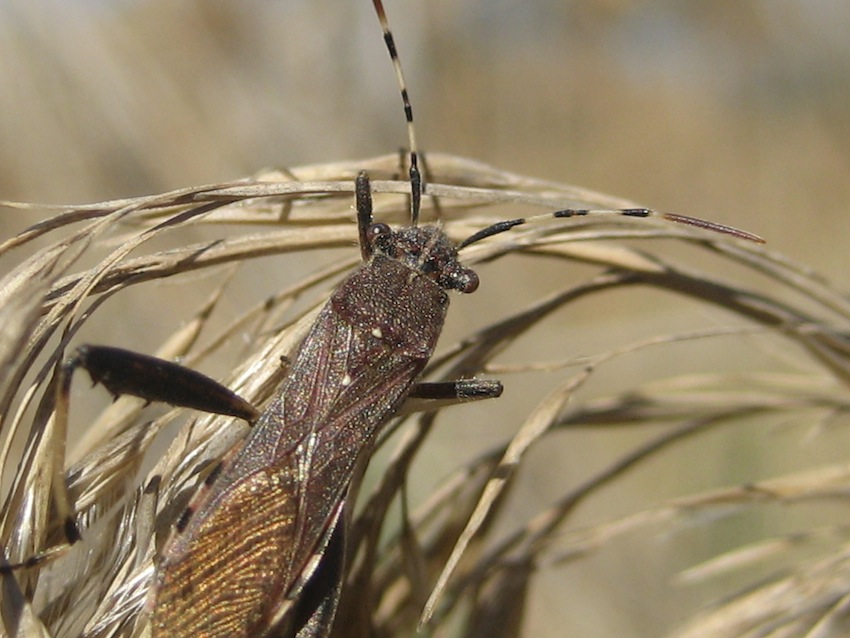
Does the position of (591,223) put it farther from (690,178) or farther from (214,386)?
(690,178)

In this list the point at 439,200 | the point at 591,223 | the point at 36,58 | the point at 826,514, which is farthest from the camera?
the point at 826,514

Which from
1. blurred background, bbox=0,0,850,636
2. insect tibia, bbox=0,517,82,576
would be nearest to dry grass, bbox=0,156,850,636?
insect tibia, bbox=0,517,82,576

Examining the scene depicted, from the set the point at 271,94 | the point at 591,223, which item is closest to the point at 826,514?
the point at 271,94

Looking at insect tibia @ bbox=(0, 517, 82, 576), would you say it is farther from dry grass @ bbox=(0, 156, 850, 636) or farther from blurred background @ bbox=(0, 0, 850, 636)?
blurred background @ bbox=(0, 0, 850, 636)

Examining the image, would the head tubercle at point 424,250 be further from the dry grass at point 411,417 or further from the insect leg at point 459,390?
the insect leg at point 459,390

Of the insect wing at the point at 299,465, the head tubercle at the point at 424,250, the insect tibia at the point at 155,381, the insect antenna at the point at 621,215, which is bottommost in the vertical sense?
the insect wing at the point at 299,465

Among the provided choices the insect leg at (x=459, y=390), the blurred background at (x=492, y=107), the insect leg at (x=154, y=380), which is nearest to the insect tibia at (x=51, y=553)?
the insect leg at (x=154, y=380)

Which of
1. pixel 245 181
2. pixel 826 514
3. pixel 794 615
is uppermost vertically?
pixel 245 181
